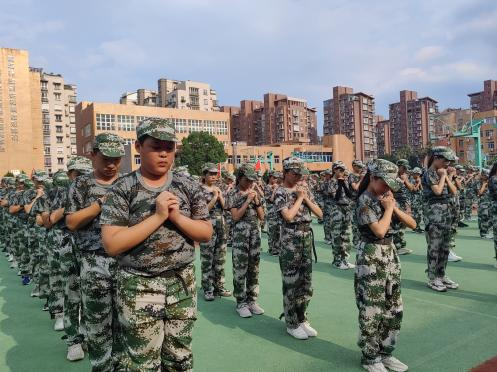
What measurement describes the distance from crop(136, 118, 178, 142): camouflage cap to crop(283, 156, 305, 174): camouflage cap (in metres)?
2.41

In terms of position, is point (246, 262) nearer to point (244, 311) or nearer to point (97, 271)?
point (244, 311)

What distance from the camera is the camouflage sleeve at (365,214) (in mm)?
3783

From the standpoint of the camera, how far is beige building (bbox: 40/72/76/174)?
Answer: 236 feet

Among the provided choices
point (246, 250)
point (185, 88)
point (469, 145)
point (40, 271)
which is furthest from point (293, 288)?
point (185, 88)

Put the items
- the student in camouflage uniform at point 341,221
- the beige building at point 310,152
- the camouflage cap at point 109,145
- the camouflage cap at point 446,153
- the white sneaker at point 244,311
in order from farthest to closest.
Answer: the beige building at point 310,152 < the student in camouflage uniform at point 341,221 < the camouflage cap at point 446,153 < the white sneaker at point 244,311 < the camouflage cap at point 109,145

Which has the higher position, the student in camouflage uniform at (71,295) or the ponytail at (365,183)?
the ponytail at (365,183)

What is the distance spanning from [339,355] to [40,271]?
5.06 m

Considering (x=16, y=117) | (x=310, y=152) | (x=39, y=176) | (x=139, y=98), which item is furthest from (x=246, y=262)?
(x=139, y=98)

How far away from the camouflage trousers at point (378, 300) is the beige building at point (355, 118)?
91871mm

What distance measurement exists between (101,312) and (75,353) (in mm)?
1408

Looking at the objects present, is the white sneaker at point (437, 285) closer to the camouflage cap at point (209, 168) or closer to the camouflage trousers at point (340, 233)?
the camouflage trousers at point (340, 233)


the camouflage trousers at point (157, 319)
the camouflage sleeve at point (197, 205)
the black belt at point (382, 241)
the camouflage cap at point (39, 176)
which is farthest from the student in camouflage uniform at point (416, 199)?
the camouflage trousers at point (157, 319)

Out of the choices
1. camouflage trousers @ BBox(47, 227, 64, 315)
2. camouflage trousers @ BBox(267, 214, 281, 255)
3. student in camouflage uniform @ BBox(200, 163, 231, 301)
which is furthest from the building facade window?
camouflage trousers @ BBox(47, 227, 64, 315)

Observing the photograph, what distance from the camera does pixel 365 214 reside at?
383 centimetres
